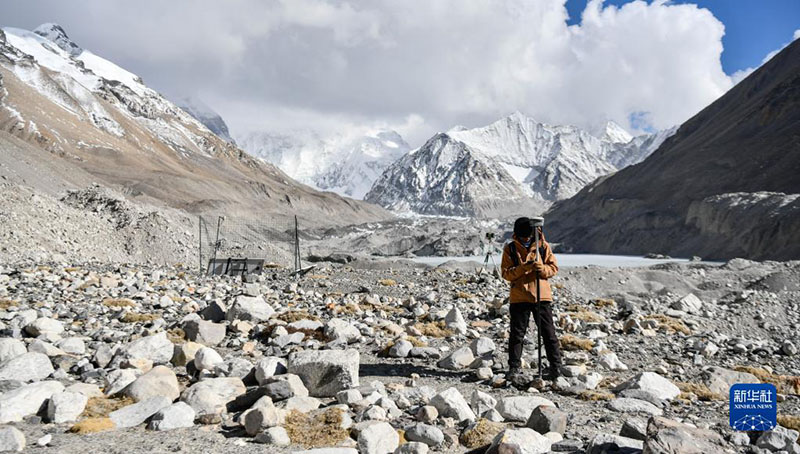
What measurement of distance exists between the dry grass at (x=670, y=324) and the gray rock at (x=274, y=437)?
9.21 meters

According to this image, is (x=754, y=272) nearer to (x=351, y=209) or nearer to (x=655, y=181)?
(x=655, y=181)

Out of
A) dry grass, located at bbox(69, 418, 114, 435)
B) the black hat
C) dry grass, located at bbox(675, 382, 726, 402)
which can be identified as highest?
the black hat

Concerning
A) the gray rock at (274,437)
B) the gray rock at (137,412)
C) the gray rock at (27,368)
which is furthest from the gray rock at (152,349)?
the gray rock at (274,437)

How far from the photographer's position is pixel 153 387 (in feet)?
15.8

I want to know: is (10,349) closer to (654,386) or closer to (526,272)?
(526,272)

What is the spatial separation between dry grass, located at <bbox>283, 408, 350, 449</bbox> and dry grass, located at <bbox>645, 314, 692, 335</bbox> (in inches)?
346

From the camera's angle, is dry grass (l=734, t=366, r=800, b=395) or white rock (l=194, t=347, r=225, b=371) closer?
white rock (l=194, t=347, r=225, b=371)

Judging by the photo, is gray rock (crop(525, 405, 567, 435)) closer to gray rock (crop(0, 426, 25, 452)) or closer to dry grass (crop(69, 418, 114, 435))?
dry grass (crop(69, 418, 114, 435))

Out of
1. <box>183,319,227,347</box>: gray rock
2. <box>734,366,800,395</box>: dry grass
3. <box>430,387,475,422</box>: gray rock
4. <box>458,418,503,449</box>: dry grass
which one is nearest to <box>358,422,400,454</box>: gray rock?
<box>458,418,503,449</box>: dry grass

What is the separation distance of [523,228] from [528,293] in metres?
0.83

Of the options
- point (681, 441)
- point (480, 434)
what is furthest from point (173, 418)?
point (681, 441)

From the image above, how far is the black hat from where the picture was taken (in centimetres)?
644

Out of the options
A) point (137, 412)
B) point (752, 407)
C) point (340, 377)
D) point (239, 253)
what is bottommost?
point (137, 412)

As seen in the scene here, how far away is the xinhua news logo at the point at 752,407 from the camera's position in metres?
3.03
